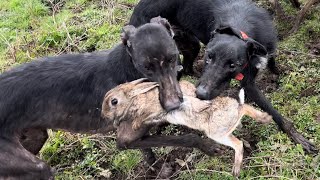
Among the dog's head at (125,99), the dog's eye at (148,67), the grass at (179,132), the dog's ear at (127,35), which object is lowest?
the grass at (179,132)

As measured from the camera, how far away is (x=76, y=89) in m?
5.05

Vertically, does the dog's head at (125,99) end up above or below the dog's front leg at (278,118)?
above

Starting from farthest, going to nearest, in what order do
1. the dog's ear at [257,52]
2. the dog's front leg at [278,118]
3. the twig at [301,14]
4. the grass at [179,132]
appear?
the twig at [301,14] < the dog's front leg at [278,118] < the dog's ear at [257,52] < the grass at [179,132]

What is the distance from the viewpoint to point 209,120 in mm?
4223

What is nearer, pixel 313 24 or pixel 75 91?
pixel 75 91

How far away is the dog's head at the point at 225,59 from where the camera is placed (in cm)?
500

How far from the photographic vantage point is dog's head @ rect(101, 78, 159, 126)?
4441 mm

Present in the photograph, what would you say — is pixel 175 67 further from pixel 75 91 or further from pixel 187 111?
pixel 75 91

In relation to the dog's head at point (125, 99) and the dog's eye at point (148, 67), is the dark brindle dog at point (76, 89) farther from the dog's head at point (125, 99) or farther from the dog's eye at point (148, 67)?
the dog's head at point (125, 99)

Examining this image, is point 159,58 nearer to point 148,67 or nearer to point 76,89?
point 148,67

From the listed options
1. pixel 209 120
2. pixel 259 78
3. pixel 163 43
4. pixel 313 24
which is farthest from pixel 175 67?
pixel 313 24

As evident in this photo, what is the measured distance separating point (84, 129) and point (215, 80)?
1547mm

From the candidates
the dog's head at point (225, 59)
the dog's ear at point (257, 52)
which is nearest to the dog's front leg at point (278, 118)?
the dog's ear at point (257, 52)

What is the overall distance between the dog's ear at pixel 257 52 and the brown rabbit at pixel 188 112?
37.7 inches
